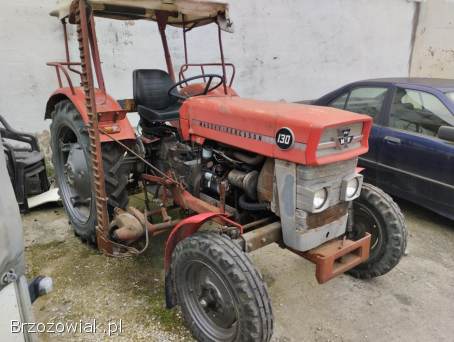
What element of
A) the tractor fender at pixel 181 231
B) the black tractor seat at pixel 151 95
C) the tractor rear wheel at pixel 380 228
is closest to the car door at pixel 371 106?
the tractor rear wheel at pixel 380 228

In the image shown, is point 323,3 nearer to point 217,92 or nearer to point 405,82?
point 405,82

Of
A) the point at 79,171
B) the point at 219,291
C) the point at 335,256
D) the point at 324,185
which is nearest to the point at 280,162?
the point at 324,185

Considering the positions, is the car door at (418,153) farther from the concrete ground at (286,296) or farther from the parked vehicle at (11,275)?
the parked vehicle at (11,275)

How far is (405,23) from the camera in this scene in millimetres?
8430

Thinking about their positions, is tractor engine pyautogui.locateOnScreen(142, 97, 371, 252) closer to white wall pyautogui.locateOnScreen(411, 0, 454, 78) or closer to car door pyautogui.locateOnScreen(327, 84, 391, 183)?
car door pyautogui.locateOnScreen(327, 84, 391, 183)

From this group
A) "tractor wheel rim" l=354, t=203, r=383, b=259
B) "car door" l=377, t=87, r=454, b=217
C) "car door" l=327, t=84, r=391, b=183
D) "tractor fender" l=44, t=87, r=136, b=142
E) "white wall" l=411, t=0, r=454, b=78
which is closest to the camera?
"tractor wheel rim" l=354, t=203, r=383, b=259

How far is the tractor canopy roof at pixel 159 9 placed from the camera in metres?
2.46

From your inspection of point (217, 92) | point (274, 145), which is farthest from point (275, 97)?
point (274, 145)

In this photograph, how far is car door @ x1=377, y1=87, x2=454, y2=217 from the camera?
136 inches

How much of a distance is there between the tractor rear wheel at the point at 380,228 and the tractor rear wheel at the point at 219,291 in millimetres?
1139

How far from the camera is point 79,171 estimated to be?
9.98 feet

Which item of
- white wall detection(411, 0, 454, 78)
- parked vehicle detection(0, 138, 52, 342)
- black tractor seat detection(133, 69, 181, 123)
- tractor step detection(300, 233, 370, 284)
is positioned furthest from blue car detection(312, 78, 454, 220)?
white wall detection(411, 0, 454, 78)

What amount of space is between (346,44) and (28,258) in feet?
22.2

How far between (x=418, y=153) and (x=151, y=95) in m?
2.54
